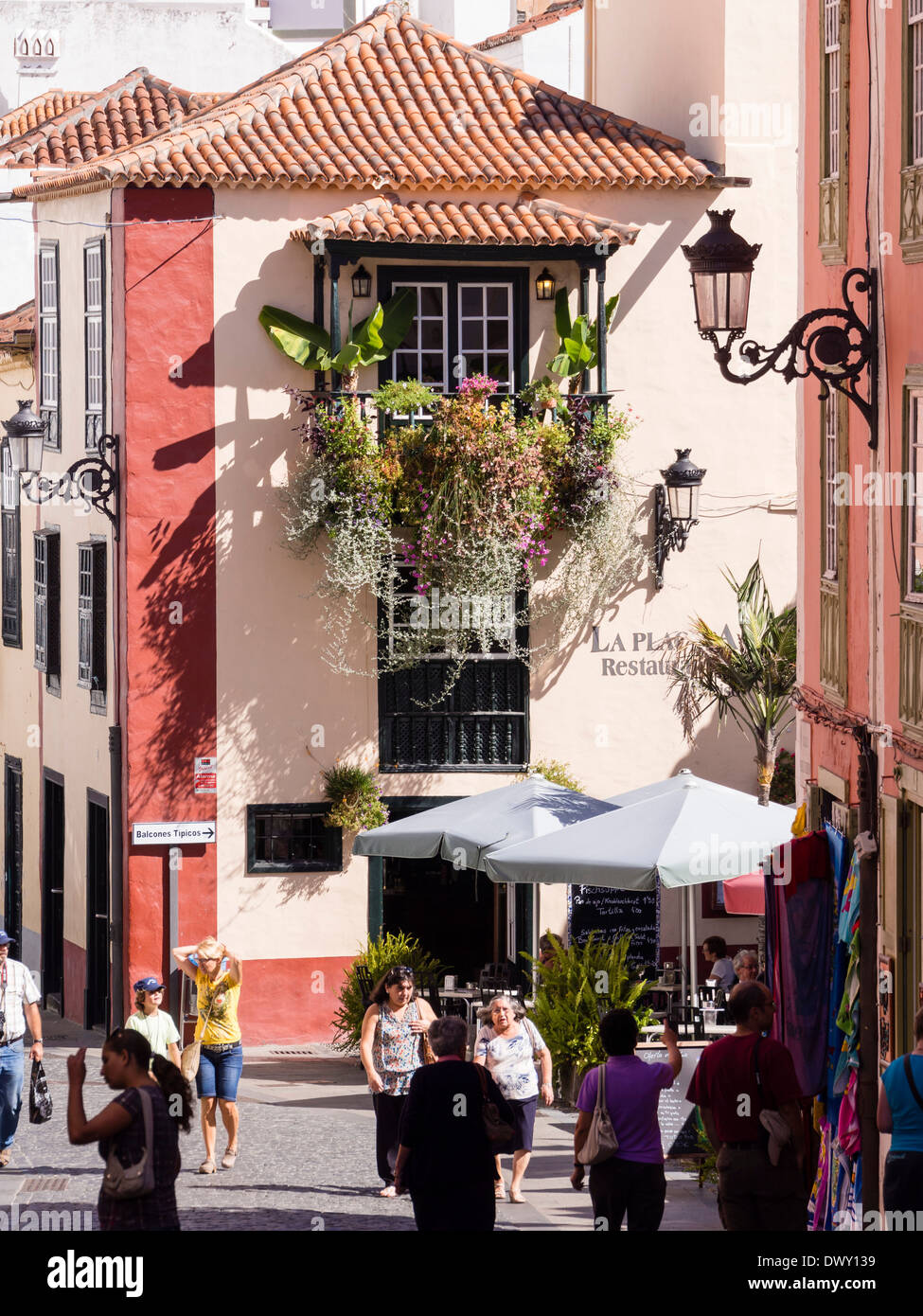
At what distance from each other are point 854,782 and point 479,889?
31.0 ft

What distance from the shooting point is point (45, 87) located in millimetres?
32562

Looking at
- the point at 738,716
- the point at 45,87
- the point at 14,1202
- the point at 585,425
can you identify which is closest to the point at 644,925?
the point at 738,716

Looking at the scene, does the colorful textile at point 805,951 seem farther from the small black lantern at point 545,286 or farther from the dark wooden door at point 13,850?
the dark wooden door at point 13,850

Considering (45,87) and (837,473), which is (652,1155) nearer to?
(837,473)

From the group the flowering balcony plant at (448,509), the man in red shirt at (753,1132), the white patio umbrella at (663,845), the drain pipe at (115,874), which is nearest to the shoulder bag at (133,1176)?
the man in red shirt at (753,1132)

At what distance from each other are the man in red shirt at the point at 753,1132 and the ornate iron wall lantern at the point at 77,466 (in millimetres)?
12780

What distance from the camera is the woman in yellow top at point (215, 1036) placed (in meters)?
14.5

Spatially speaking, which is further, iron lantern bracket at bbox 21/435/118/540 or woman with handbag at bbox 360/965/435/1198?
iron lantern bracket at bbox 21/435/118/540

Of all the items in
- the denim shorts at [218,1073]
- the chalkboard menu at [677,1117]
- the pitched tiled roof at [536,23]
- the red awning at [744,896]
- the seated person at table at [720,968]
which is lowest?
the chalkboard menu at [677,1117]

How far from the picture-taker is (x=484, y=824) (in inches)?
705

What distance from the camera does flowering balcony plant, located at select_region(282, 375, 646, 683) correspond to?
2127 centimetres

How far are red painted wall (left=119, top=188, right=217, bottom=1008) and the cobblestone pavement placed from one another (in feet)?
9.86

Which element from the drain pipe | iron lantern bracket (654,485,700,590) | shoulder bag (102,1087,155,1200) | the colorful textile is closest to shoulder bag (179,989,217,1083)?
the colorful textile

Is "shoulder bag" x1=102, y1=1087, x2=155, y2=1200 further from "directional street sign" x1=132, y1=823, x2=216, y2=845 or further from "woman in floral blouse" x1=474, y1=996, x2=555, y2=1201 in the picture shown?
"directional street sign" x1=132, y1=823, x2=216, y2=845
